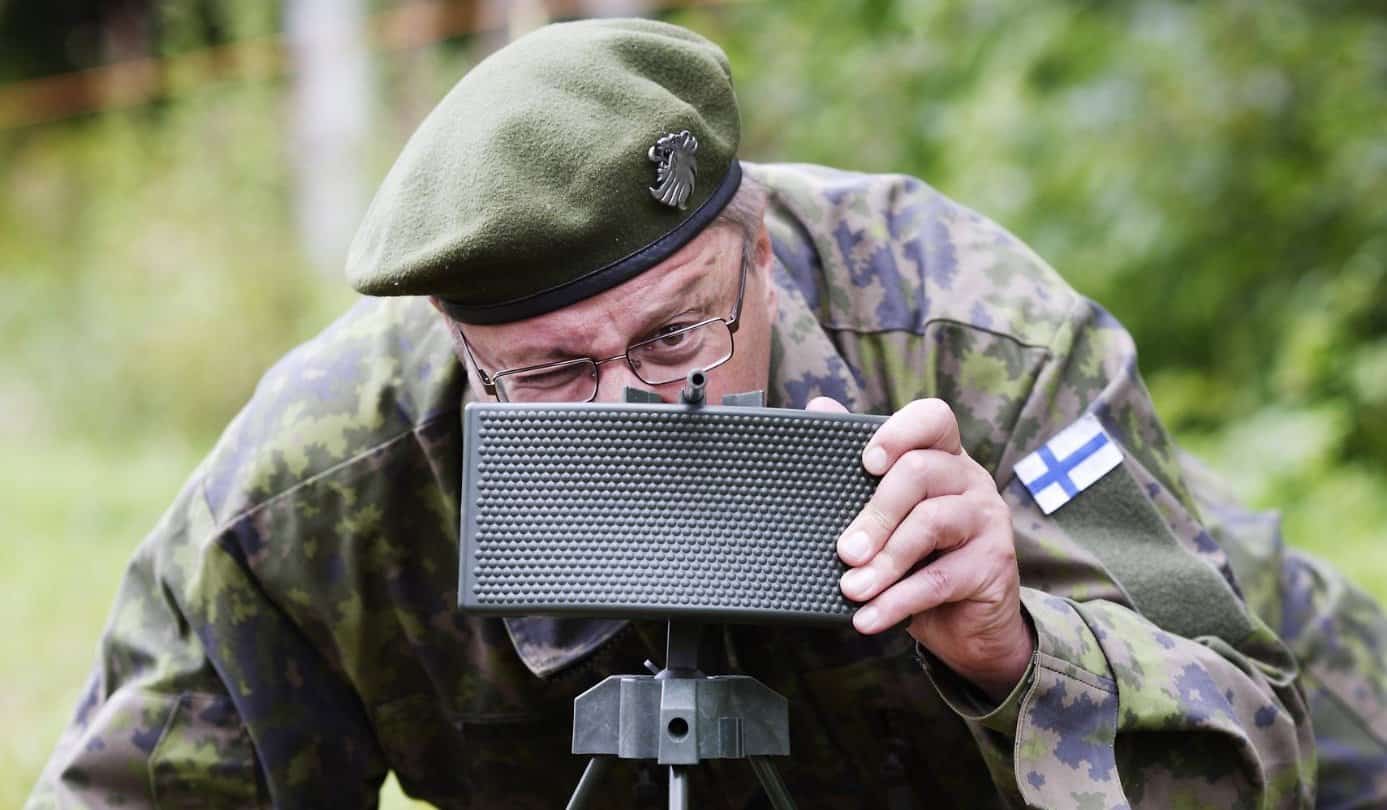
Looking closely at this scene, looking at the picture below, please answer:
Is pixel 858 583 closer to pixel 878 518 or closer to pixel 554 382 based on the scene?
pixel 878 518

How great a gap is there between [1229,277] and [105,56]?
907cm

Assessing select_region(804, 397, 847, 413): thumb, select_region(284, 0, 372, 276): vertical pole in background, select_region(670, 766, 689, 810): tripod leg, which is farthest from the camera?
select_region(284, 0, 372, 276): vertical pole in background

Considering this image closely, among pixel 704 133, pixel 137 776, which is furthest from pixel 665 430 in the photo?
pixel 137 776

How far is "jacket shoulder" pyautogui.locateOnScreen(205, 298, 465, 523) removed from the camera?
2.49m

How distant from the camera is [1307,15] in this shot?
4871mm

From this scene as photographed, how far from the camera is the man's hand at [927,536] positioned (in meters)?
1.70

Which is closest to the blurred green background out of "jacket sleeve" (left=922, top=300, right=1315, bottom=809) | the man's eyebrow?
the man's eyebrow

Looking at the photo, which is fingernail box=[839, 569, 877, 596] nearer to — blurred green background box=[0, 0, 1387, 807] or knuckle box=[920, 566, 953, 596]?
knuckle box=[920, 566, 953, 596]

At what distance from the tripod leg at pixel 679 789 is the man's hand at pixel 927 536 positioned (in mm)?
228

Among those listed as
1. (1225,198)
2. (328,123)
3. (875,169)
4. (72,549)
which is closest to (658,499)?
(1225,198)

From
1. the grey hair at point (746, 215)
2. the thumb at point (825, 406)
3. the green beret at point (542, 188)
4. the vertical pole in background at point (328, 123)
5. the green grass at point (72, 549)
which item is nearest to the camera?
the thumb at point (825, 406)

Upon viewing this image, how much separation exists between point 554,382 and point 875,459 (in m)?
0.53

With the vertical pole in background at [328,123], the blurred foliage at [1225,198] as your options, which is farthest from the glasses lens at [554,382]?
the vertical pole in background at [328,123]

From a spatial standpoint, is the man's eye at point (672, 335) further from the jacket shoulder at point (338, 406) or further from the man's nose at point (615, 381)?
the jacket shoulder at point (338, 406)
